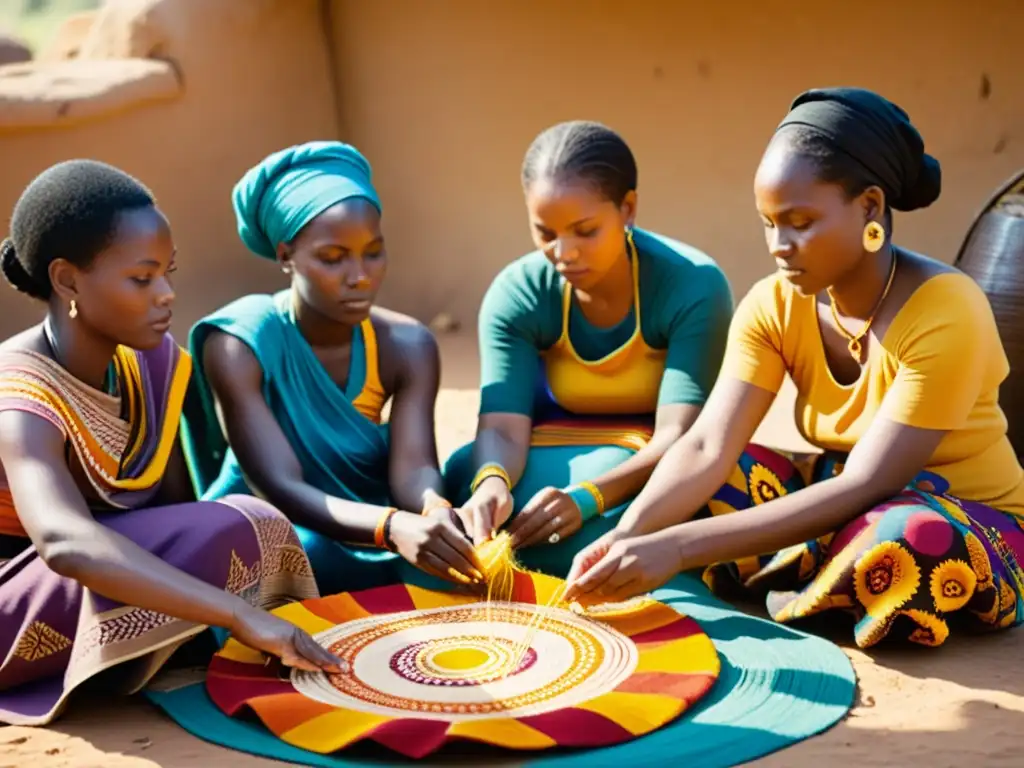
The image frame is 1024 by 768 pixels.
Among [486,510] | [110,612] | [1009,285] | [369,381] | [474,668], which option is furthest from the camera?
[1009,285]

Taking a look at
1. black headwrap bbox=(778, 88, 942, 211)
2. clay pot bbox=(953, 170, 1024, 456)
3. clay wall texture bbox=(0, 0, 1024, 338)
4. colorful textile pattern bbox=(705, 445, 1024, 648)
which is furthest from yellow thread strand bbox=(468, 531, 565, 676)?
clay wall texture bbox=(0, 0, 1024, 338)

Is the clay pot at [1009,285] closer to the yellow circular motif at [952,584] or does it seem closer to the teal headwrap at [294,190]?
the yellow circular motif at [952,584]

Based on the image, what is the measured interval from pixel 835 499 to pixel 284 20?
18.3 ft

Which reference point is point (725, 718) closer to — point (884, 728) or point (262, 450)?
point (884, 728)

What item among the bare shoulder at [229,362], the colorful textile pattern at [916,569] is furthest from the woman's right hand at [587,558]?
the bare shoulder at [229,362]

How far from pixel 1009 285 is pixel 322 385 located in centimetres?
253

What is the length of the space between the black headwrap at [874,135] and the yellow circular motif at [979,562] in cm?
84

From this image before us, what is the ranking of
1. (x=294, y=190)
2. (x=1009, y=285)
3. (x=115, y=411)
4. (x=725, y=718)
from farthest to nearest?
(x=1009, y=285)
(x=294, y=190)
(x=115, y=411)
(x=725, y=718)

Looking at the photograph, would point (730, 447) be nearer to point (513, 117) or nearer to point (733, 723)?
point (733, 723)

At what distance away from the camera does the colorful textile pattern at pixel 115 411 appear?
3039mm

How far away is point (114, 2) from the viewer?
24.9 ft

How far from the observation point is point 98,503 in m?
3.21

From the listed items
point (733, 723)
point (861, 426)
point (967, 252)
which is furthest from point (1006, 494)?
point (967, 252)

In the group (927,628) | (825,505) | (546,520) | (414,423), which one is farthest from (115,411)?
(927,628)
